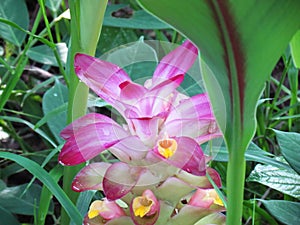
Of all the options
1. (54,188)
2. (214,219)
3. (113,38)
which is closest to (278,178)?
(214,219)

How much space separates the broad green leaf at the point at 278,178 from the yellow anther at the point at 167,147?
0.72 feet

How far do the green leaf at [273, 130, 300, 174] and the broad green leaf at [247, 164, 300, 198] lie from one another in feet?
0.17

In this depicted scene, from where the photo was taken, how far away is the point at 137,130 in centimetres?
62

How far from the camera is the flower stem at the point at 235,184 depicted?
19.4 inches

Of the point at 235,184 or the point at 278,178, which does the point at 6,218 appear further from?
the point at 235,184

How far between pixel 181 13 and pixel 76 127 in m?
0.26

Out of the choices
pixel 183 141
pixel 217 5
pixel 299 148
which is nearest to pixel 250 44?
pixel 217 5

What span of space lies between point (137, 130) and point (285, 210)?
Answer: 245 mm

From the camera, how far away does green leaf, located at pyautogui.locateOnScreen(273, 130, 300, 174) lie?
2.44 ft

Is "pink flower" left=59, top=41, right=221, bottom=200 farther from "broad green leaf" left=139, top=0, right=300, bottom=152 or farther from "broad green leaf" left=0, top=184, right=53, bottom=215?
"broad green leaf" left=0, top=184, right=53, bottom=215

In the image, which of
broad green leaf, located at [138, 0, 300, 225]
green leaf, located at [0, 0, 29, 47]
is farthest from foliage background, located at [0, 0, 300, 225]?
broad green leaf, located at [138, 0, 300, 225]

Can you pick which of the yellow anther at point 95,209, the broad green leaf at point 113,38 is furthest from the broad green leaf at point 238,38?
the broad green leaf at point 113,38

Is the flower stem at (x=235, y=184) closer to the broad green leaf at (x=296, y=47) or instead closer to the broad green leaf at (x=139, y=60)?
the broad green leaf at (x=296, y=47)

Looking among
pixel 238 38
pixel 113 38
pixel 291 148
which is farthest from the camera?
pixel 113 38
